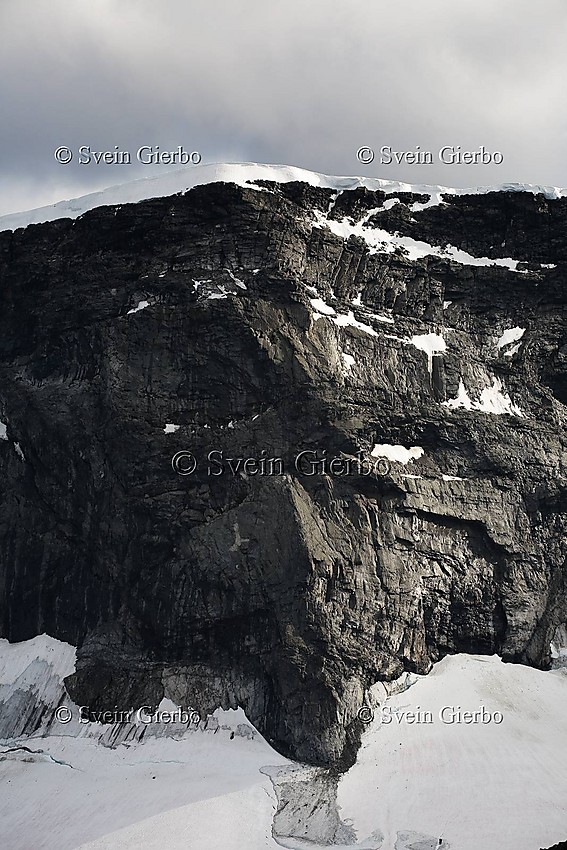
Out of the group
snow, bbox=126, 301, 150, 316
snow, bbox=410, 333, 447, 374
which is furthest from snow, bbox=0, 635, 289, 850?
snow, bbox=410, 333, 447, 374

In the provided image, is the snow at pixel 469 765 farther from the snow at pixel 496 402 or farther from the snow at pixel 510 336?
the snow at pixel 510 336

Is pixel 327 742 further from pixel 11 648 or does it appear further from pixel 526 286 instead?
pixel 526 286

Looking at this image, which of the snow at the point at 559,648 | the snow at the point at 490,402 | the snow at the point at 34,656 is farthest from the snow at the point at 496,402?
the snow at the point at 34,656

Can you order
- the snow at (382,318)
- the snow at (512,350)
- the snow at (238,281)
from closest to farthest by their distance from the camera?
1. the snow at (238,281)
2. the snow at (382,318)
3. the snow at (512,350)

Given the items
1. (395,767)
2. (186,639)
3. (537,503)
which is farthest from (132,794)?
(537,503)

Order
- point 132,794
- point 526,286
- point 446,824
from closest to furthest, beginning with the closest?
point 446,824 < point 132,794 < point 526,286
